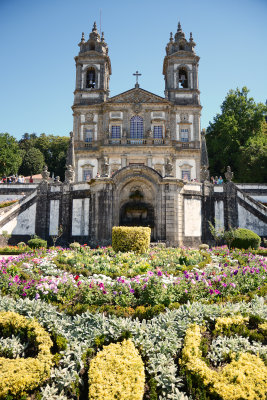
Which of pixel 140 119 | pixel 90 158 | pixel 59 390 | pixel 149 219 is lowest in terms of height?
pixel 59 390

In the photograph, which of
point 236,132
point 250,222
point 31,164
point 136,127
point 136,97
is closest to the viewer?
point 250,222

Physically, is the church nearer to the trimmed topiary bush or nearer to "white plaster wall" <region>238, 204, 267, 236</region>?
"white plaster wall" <region>238, 204, 267, 236</region>

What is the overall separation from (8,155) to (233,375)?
1525 inches

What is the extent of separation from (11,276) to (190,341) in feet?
16.6

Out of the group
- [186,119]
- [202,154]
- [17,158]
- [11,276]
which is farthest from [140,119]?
[11,276]

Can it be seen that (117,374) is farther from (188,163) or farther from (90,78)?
(90,78)

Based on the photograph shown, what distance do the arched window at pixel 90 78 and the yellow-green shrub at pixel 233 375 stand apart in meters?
37.3

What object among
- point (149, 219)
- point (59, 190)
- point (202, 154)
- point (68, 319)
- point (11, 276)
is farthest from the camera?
point (202, 154)

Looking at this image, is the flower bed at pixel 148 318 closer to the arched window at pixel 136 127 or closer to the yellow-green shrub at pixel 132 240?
the yellow-green shrub at pixel 132 240

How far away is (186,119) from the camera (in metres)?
36.3

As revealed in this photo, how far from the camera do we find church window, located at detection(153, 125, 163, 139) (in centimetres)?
3541

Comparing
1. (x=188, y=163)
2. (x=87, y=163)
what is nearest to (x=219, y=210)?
(x=188, y=163)

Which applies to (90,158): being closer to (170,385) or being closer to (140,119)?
(140,119)

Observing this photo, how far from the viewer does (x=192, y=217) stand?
67.5ft
